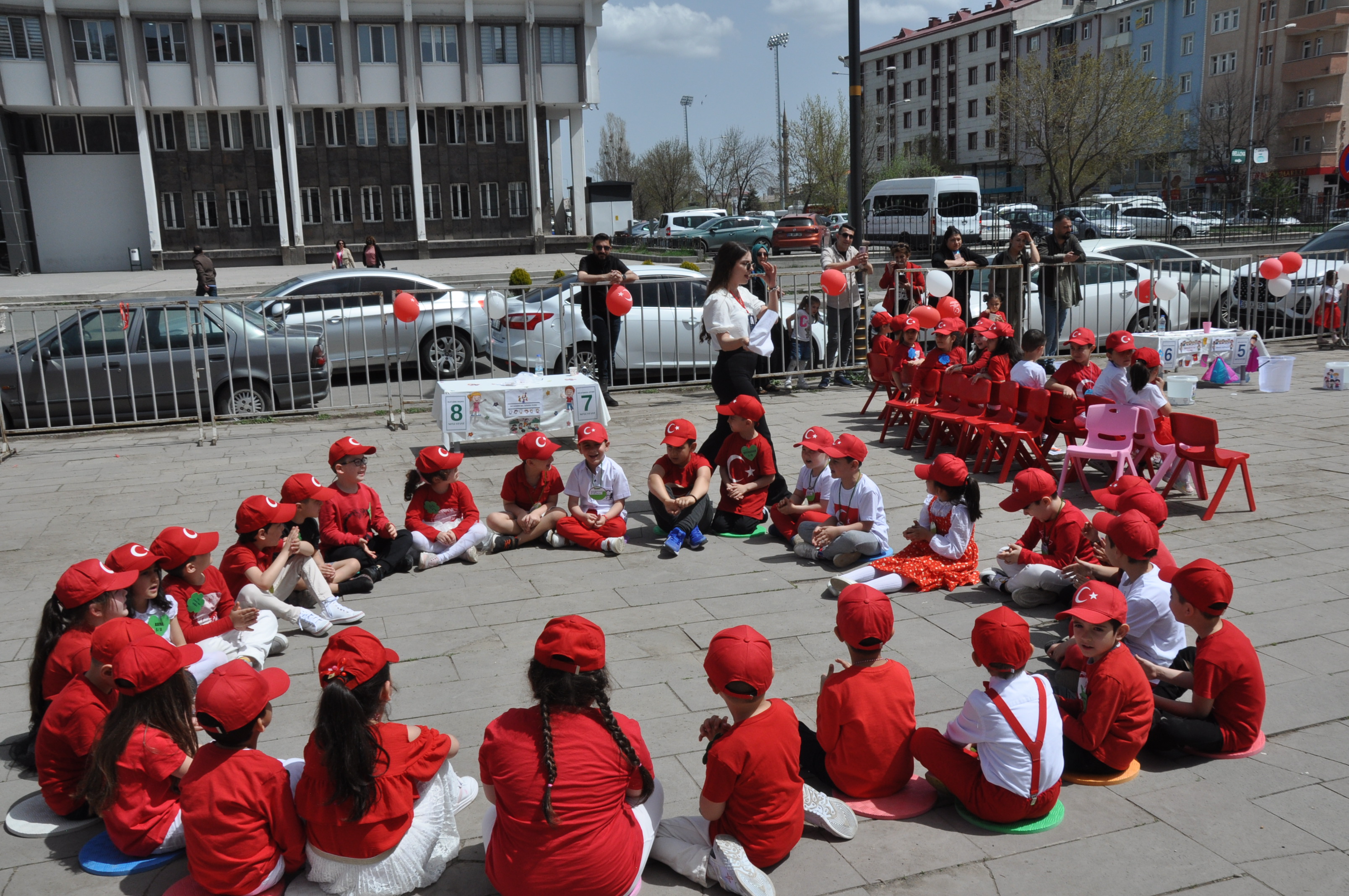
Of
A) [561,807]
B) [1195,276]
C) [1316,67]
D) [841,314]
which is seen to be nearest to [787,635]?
[561,807]

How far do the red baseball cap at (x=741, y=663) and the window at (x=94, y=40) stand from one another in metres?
45.7

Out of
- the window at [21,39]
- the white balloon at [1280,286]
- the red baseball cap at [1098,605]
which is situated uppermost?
the window at [21,39]

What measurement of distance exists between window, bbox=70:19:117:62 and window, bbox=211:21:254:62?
12.0ft

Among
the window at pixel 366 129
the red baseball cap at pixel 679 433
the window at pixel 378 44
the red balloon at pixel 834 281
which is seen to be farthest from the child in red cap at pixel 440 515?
the window at pixel 366 129

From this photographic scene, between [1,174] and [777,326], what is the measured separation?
38.9 meters

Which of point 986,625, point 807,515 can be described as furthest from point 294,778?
point 807,515

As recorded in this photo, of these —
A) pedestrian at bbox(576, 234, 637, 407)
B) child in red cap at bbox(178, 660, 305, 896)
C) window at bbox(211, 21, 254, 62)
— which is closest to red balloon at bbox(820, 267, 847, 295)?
pedestrian at bbox(576, 234, 637, 407)

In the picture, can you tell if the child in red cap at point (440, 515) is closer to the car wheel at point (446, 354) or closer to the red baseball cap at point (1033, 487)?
the red baseball cap at point (1033, 487)

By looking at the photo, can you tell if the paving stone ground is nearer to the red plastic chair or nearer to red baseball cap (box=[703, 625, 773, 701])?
the red plastic chair

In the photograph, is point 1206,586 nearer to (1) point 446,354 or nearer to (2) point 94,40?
(1) point 446,354

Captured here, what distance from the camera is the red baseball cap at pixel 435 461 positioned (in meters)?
7.00

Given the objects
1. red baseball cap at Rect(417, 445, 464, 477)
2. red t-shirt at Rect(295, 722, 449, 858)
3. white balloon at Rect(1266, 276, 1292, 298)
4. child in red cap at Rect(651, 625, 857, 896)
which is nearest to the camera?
red t-shirt at Rect(295, 722, 449, 858)

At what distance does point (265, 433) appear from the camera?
1134cm

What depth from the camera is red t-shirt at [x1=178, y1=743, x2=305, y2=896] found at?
10.8 feet
